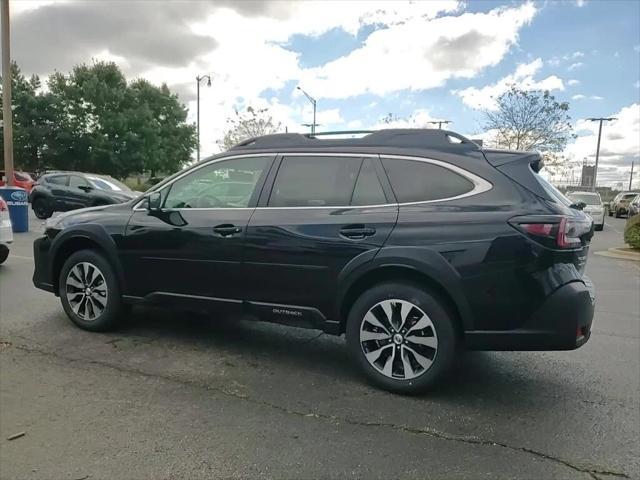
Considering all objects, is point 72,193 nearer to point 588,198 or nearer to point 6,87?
point 6,87

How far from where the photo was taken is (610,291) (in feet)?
26.0

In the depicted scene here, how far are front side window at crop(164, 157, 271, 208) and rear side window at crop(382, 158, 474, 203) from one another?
1.11 metres

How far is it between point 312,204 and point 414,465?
197cm

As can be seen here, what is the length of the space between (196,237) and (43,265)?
195cm

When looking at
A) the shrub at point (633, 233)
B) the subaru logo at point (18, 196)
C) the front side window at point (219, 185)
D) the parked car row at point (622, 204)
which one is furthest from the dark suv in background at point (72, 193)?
the parked car row at point (622, 204)

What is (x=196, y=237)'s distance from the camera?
14.0ft

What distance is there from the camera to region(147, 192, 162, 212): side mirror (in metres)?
4.56

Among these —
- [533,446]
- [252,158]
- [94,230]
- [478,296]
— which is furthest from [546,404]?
[94,230]

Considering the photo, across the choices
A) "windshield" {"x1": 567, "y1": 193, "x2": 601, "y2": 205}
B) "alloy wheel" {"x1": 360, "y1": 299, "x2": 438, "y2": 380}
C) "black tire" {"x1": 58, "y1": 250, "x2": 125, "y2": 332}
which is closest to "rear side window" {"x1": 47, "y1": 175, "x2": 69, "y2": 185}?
"black tire" {"x1": 58, "y1": 250, "x2": 125, "y2": 332}

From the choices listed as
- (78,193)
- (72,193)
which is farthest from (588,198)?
(72,193)

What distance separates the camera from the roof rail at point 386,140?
3.80 m

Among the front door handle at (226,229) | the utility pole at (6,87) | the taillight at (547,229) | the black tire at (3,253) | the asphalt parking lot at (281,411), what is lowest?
the asphalt parking lot at (281,411)

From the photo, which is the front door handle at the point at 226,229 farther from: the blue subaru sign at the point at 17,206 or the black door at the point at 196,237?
the blue subaru sign at the point at 17,206

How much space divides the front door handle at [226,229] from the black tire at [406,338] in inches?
44.7
